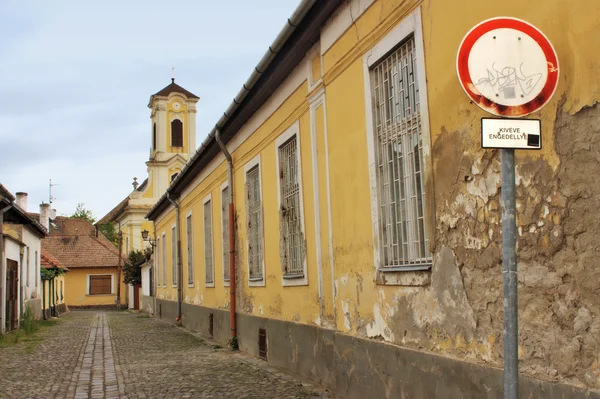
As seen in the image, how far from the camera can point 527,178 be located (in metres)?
4.32

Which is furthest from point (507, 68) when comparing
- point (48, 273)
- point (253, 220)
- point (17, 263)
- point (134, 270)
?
point (134, 270)

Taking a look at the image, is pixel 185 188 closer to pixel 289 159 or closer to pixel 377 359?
pixel 289 159

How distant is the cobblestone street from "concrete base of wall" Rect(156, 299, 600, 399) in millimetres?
303

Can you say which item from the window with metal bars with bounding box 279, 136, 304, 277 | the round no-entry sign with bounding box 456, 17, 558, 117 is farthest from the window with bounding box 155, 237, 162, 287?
the round no-entry sign with bounding box 456, 17, 558, 117

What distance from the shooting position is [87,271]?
173ft

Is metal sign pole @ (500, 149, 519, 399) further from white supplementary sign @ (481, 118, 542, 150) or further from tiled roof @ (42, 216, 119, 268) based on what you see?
tiled roof @ (42, 216, 119, 268)

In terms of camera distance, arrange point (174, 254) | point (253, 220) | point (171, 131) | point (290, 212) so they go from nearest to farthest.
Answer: point (290, 212)
point (253, 220)
point (174, 254)
point (171, 131)

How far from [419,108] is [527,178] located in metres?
1.81

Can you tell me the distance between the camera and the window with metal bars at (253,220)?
491 inches

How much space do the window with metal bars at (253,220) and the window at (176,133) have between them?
41.8 metres

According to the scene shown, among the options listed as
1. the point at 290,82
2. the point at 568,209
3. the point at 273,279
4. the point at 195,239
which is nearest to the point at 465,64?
the point at 568,209

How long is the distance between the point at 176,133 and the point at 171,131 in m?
0.43

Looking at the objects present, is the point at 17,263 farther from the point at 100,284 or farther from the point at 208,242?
the point at 100,284

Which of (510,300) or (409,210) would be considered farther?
(409,210)
